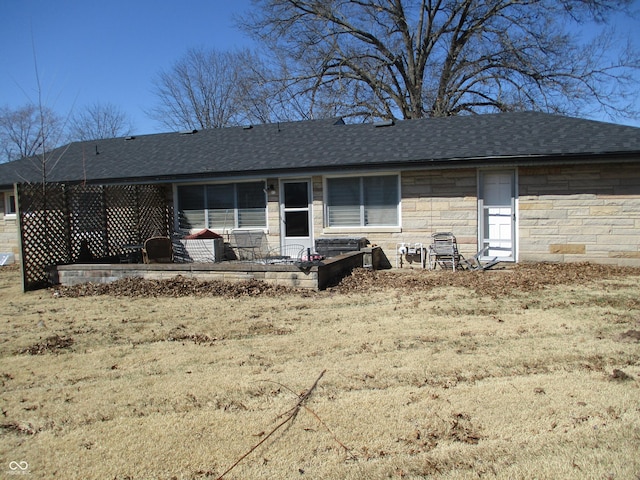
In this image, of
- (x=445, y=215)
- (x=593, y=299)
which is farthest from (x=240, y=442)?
(x=445, y=215)

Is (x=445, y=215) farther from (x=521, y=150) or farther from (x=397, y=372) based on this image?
(x=397, y=372)

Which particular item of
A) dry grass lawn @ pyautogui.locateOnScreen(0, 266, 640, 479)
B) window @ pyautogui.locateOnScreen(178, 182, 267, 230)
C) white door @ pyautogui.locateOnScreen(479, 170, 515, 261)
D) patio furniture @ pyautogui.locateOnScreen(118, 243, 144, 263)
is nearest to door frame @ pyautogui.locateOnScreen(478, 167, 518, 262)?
white door @ pyautogui.locateOnScreen(479, 170, 515, 261)

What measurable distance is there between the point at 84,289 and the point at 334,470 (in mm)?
7894

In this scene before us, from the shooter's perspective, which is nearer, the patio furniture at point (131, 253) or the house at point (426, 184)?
the house at point (426, 184)

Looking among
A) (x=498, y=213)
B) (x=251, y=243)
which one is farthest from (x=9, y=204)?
(x=498, y=213)

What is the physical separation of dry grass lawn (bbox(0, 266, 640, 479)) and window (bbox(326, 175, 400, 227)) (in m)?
5.08

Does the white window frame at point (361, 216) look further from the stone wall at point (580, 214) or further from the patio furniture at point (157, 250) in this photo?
the patio furniture at point (157, 250)

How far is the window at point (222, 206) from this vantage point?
13508 mm

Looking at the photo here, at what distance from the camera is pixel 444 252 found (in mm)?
11305

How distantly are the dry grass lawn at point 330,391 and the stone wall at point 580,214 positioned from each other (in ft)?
12.5

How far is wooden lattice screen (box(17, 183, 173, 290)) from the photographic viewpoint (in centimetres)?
988

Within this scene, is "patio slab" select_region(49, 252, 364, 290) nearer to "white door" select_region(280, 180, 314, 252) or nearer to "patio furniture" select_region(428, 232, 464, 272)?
"patio furniture" select_region(428, 232, 464, 272)

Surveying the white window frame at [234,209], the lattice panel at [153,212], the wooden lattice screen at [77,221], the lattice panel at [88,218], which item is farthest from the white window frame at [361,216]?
the lattice panel at [88,218]

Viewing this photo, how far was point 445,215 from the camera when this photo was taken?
11852 mm
